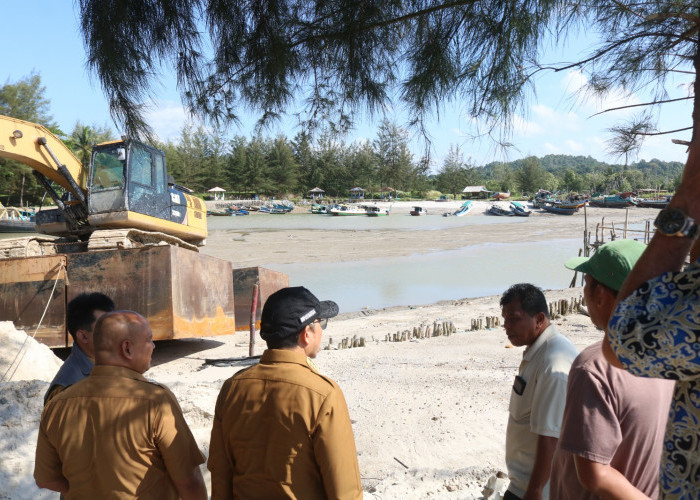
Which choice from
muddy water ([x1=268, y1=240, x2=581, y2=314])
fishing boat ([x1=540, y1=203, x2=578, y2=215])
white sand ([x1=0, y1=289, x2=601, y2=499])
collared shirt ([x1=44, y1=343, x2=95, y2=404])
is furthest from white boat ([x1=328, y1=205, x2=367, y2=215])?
collared shirt ([x1=44, y1=343, x2=95, y2=404])

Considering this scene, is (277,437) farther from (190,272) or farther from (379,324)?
(379,324)

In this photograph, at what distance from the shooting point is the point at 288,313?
6.88ft

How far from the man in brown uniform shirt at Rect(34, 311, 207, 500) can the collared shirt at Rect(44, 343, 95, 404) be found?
0.42 metres

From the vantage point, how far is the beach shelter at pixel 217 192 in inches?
2591

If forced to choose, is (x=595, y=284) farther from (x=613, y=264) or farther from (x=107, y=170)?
(x=107, y=170)

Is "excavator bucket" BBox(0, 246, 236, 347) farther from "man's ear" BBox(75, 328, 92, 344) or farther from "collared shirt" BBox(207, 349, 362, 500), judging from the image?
"collared shirt" BBox(207, 349, 362, 500)

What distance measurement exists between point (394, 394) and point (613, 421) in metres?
4.67

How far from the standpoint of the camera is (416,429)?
5.24 metres

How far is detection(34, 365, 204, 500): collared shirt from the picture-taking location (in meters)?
2.16

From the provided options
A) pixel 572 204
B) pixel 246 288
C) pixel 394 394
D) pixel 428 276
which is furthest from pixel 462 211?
pixel 394 394

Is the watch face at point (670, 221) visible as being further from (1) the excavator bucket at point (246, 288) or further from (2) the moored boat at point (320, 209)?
(2) the moored boat at point (320, 209)

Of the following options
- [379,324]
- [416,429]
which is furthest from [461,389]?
[379,324]

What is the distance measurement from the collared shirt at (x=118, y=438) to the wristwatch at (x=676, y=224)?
183cm

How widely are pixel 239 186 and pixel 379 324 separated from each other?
5304 cm
